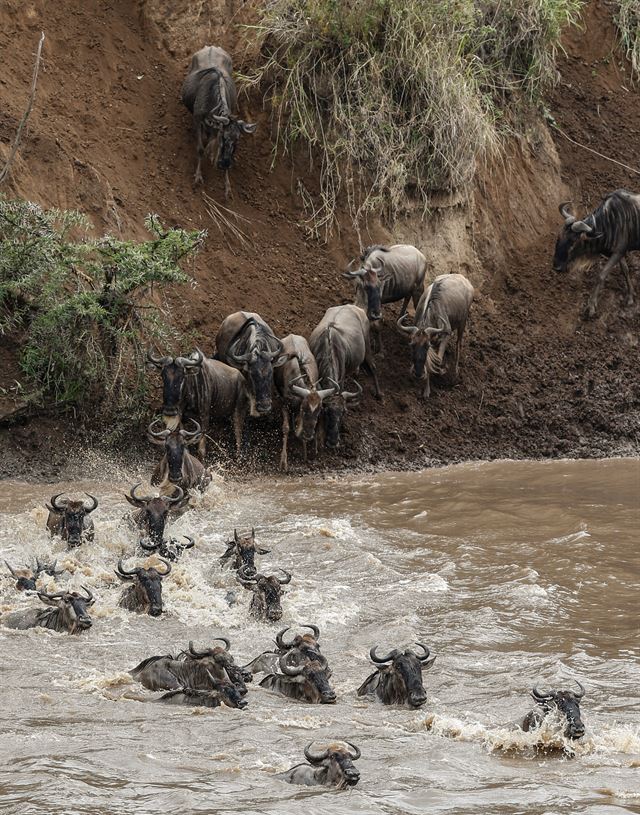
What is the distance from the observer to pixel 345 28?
18.7 metres

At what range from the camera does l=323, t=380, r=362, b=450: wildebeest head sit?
16.1 m

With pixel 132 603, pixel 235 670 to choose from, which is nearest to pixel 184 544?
pixel 132 603

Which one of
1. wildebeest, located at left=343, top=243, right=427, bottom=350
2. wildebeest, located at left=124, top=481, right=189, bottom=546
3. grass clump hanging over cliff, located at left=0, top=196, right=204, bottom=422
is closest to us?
wildebeest, located at left=124, top=481, right=189, bottom=546

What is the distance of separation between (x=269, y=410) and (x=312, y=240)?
11.8 ft

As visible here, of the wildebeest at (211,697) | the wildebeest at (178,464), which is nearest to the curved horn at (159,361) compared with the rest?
the wildebeest at (178,464)

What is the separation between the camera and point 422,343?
17094mm

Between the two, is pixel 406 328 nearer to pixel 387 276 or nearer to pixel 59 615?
pixel 387 276

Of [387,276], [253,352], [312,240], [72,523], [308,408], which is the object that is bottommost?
[72,523]

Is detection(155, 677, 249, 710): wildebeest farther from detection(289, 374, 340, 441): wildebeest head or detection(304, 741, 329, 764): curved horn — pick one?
detection(289, 374, 340, 441): wildebeest head

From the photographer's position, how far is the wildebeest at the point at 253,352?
15844 millimetres

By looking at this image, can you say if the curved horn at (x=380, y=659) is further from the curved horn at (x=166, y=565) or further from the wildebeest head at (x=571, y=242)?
the wildebeest head at (x=571, y=242)

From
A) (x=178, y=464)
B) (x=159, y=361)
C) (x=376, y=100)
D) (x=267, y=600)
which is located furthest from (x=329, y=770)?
(x=376, y=100)

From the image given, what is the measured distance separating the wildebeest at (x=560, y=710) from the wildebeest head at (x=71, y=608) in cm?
351

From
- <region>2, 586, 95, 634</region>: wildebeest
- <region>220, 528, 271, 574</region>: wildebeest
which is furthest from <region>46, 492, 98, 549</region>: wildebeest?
<region>2, 586, 95, 634</region>: wildebeest
